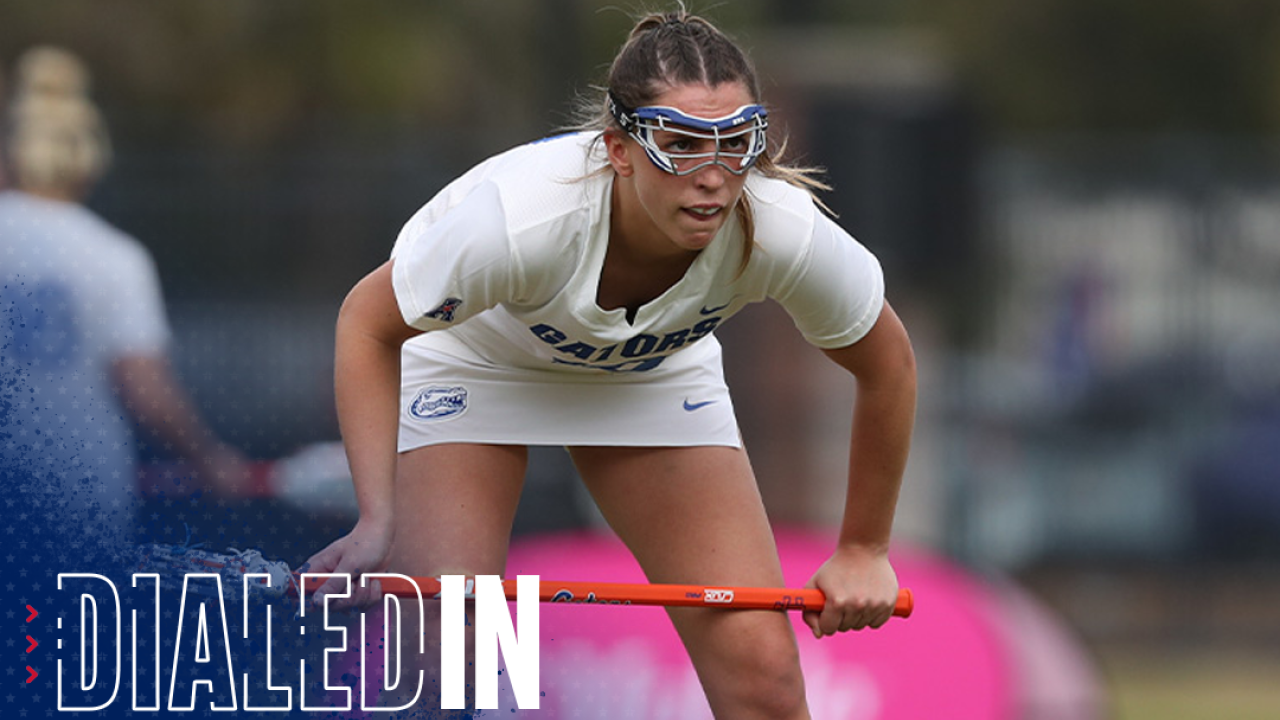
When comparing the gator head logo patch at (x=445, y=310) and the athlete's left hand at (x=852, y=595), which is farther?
the athlete's left hand at (x=852, y=595)

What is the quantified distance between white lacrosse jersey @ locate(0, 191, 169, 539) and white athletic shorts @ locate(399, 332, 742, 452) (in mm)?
906

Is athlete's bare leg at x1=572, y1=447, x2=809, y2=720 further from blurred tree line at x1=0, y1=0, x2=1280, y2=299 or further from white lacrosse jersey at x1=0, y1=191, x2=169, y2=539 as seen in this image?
blurred tree line at x1=0, y1=0, x2=1280, y2=299

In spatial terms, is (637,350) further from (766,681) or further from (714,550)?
(766,681)

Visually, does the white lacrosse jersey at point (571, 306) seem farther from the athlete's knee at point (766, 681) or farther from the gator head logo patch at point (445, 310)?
the athlete's knee at point (766, 681)

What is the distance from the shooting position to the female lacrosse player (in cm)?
411

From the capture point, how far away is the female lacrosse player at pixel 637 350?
411cm

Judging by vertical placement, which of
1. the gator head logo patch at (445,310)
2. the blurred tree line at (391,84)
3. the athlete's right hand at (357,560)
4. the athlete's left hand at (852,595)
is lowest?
the athlete's left hand at (852,595)

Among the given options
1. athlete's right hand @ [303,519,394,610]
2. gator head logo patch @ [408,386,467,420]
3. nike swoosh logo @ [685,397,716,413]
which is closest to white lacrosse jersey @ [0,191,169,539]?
gator head logo patch @ [408,386,467,420]

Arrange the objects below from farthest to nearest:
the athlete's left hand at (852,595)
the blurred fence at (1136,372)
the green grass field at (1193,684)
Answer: the blurred fence at (1136,372)
the green grass field at (1193,684)
the athlete's left hand at (852,595)

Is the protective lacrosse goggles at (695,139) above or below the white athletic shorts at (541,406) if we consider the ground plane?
above

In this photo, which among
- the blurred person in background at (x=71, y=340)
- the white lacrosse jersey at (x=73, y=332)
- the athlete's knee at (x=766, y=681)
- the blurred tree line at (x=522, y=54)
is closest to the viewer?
the athlete's knee at (x=766, y=681)

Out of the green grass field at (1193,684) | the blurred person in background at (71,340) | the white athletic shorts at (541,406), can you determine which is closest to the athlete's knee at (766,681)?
the white athletic shorts at (541,406)

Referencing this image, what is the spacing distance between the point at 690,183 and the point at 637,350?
48 cm

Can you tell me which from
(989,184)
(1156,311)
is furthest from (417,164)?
(1156,311)
